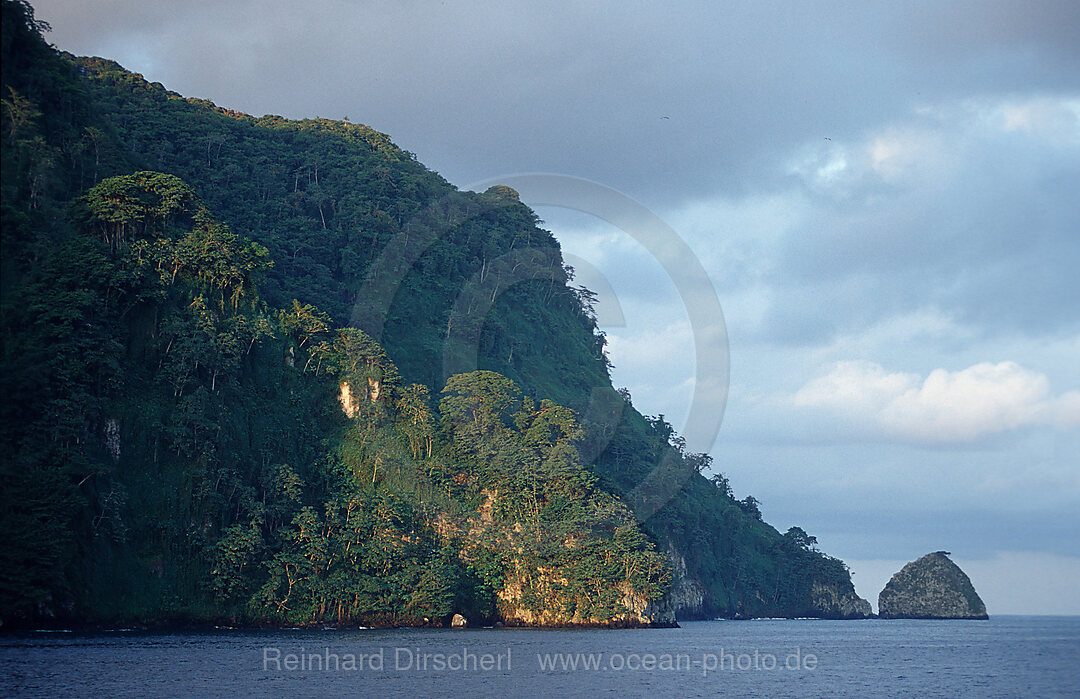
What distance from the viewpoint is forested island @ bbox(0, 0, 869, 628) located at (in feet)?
231

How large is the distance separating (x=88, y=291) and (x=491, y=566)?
4385cm

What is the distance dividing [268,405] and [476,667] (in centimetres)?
4336

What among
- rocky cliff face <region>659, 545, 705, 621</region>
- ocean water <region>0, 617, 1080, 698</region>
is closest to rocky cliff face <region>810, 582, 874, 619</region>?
rocky cliff face <region>659, 545, 705, 621</region>

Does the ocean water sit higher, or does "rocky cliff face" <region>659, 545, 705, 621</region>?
"rocky cliff face" <region>659, 545, 705, 621</region>

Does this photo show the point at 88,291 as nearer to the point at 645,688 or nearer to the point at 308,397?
the point at 308,397

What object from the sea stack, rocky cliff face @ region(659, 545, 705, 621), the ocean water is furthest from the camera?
the sea stack

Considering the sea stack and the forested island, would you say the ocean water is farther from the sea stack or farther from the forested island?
the sea stack

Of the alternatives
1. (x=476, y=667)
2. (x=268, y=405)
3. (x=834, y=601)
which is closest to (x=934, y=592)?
(x=834, y=601)

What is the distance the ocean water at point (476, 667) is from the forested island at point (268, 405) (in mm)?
6651

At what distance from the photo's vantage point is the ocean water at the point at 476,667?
43.8m

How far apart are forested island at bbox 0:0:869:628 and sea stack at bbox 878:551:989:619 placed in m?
58.6

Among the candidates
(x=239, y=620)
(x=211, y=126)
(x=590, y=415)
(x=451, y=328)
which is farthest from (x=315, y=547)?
(x=211, y=126)

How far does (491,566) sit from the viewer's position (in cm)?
9575

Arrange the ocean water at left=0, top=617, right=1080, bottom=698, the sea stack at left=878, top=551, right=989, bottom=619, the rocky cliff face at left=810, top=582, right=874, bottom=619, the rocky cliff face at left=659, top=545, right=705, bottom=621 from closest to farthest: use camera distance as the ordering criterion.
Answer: the ocean water at left=0, top=617, right=1080, bottom=698
the rocky cliff face at left=659, top=545, right=705, bottom=621
the rocky cliff face at left=810, top=582, right=874, bottom=619
the sea stack at left=878, top=551, right=989, bottom=619
